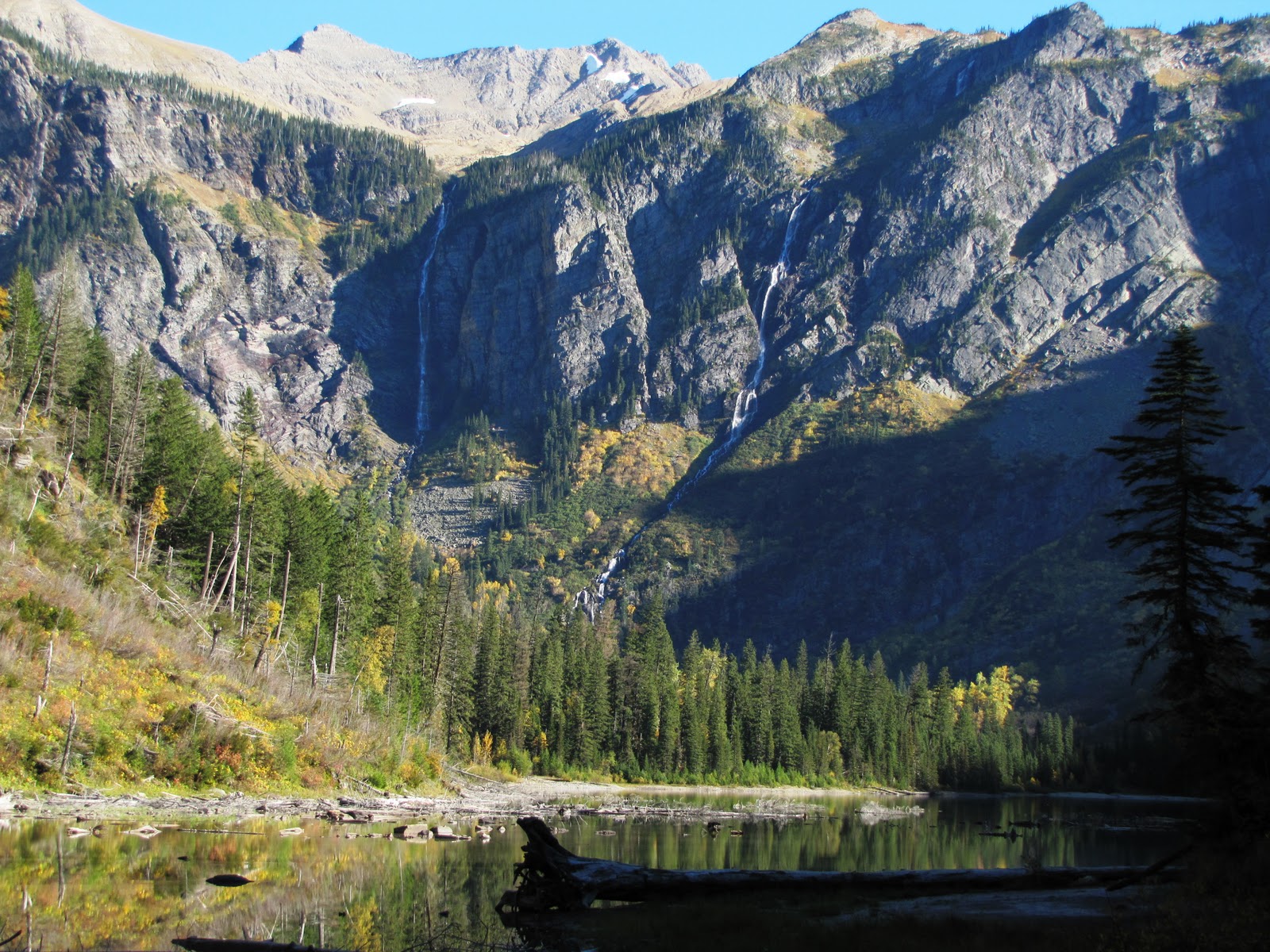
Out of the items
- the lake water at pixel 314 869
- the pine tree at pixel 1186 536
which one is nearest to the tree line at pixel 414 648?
the lake water at pixel 314 869

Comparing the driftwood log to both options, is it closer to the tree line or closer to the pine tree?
the pine tree

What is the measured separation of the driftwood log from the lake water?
1193mm

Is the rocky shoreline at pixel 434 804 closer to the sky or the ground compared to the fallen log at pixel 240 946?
closer to the ground

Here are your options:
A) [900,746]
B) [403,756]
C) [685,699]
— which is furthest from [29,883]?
[900,746]

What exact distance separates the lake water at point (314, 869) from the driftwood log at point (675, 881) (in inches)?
47.0

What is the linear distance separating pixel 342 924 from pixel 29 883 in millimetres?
5916

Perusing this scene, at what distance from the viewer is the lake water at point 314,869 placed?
683 inches

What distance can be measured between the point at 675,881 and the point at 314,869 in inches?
345

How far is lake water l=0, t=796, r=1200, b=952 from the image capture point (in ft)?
57.0

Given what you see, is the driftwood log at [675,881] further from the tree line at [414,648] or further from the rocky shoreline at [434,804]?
the tree line at [414,648]

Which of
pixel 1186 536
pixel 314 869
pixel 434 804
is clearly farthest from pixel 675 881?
pixel 434 804

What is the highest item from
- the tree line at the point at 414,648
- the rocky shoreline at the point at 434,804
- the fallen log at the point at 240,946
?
the tree line at the point at 414,648

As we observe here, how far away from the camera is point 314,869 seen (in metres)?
24.5

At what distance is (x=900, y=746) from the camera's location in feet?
440
